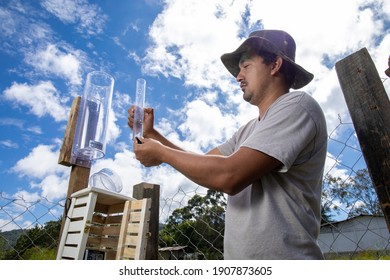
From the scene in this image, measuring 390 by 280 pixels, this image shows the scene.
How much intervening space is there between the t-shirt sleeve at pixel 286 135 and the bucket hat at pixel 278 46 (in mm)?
364

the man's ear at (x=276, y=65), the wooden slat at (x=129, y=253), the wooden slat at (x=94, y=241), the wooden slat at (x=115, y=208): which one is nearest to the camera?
the man's ear at (x=276, y=65)

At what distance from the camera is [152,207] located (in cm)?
191

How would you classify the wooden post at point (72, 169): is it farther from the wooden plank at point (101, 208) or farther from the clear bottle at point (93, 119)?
the wooden plank at point (101, 208)

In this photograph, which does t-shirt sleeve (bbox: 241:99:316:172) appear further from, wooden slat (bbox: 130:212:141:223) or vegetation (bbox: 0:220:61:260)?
vegetation (bbox: 0:220:61:260)

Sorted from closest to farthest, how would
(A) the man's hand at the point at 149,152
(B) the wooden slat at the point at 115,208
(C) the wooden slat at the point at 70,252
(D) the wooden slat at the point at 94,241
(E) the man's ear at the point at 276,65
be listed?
(A) the man's hand at the point at 149,152 < (E) the man's ear at the point at 276,65 < (C) the wooden slat at the point at 70,252 < (D) the wooden slat at the point at 94,241 < (B) the wooden slat at the point at 115,208

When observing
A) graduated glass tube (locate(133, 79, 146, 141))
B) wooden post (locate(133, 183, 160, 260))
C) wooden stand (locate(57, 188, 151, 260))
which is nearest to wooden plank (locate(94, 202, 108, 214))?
wooden stand (locate(57, 188, 151, 260))

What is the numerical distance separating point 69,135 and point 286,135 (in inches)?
52.7

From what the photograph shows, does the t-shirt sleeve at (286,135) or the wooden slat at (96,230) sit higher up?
the t-shirt sleeve at (286,135)

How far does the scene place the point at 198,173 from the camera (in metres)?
0.94

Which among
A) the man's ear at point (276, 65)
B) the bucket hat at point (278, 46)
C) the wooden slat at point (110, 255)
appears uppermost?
the bucket hat at point (278, 46)

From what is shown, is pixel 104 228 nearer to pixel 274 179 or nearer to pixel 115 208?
pixel 115 208

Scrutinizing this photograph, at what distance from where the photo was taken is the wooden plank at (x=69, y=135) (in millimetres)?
1702

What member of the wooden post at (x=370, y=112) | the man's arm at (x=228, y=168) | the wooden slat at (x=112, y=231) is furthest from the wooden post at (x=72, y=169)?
the wooden post at (x=370, y=112)

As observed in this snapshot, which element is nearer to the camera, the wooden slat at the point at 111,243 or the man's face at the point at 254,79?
the man's face at the point at 254,79
